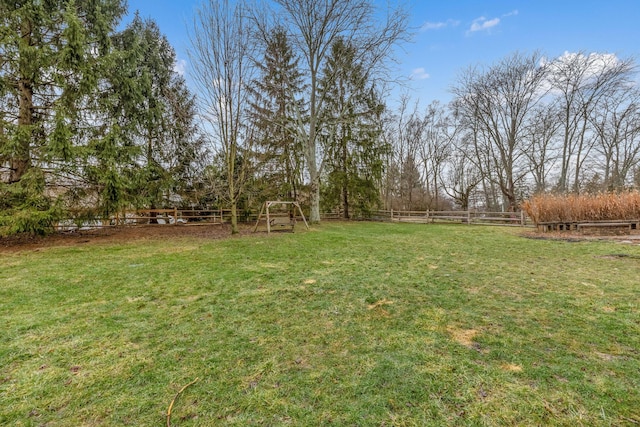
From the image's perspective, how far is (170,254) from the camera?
21.0ft

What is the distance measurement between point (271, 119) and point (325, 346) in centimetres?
1442

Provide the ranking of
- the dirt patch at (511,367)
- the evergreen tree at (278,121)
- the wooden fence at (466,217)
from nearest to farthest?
the dirt patch at (511,367) < the wooden fence at (466,217) < the evergreen tree at (278,121)

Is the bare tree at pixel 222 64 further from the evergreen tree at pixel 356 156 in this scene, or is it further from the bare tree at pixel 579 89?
the bare tree at pixel 579 89

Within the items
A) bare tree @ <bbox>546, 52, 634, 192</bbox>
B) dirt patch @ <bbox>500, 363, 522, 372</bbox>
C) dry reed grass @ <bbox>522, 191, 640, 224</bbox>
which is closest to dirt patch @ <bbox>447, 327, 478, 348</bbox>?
dirt patch @ <bbox>500, 363, 522, 372</bbox>

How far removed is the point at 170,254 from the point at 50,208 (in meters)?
4.44

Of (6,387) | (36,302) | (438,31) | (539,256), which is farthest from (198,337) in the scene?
(438,31)

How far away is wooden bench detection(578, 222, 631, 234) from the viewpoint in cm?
852

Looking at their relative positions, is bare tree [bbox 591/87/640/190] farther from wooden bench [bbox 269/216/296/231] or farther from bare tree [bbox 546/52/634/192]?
wooden bench [bbox 269/216/296/231]

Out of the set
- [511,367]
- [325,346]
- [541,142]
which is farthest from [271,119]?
[541,142]

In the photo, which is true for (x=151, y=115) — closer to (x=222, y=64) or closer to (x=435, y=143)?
(x=222, y=64)

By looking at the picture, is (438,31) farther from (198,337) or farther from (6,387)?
(6,387)

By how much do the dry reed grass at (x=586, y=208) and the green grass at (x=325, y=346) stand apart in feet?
20.0

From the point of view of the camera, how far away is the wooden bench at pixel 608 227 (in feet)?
27.9

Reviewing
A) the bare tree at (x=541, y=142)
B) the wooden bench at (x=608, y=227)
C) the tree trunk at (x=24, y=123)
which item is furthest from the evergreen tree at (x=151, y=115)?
the bare tree at (x=541, y=142)
